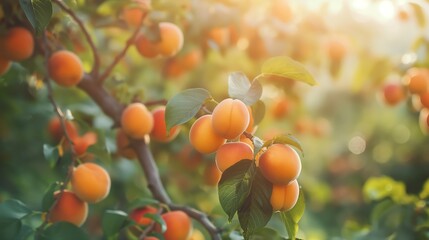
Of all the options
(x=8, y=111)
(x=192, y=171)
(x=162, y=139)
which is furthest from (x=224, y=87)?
(x=162, y=139)

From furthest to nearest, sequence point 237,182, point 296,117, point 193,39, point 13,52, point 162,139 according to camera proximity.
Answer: point 296,117, point 193,39, point 162,139, point 13,52, point 237,182

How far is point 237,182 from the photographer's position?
0.67m

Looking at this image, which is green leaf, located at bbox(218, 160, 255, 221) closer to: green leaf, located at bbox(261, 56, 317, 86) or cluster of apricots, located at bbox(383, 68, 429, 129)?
green leaf, located at bbox(261, 56, 317, 86)

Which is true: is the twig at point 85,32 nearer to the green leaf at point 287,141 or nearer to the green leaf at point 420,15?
the green leaf at point 287,141

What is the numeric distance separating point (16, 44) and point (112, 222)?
369 millimetres

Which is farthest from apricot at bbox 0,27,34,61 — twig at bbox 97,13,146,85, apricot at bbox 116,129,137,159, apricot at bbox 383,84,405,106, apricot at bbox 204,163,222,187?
apricot at bbox 383,84,405,106

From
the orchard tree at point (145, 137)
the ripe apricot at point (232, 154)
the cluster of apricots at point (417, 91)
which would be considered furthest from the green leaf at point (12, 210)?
the cluster of apricots at point (417, 91)

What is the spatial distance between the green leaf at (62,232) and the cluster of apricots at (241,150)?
0.23 m

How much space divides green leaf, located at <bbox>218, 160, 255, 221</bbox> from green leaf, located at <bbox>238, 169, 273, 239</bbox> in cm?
1

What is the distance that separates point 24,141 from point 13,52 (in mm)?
1130

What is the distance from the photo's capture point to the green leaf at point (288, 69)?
2.43ft

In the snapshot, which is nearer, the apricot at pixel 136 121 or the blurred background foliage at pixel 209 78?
the apricot at pixel 136 121

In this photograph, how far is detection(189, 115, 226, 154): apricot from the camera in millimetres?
→ 705

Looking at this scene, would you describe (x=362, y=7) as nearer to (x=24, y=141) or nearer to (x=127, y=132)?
(x=127, y=132)
